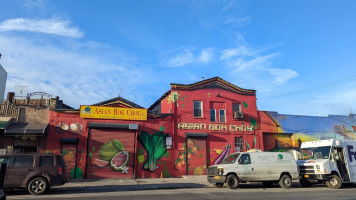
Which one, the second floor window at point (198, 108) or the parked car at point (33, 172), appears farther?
the second floor window at point (198, 108)

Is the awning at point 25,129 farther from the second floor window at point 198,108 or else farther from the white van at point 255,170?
the second floor window at point 198,108

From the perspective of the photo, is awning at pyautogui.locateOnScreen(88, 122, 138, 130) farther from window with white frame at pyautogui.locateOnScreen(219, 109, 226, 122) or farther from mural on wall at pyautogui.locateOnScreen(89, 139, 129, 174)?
window with white frame at pyautogui.locateOnScreen(219, 109, 226, 122)

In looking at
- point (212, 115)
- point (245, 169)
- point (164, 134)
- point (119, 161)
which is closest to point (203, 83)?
point (212, 115)

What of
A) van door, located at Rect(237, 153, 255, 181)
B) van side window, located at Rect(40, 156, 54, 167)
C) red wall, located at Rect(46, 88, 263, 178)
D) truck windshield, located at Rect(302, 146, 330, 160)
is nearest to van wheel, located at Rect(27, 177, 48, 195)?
van side window, located at Rect(40, 156, 54, 167)

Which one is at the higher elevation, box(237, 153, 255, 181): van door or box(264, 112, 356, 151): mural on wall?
box(264, 112, 356, 151): mural on wall

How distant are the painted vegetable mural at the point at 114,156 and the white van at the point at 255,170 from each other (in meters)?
6.78

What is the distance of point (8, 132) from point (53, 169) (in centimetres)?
615

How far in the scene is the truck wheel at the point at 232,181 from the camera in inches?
544

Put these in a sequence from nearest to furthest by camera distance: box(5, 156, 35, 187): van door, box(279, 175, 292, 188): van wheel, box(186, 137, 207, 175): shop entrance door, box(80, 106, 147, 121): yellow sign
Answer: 1. box(5, 156, 35, 187): van door
2. box(279, 175, 292, 188): van wheel
3. box(80, 106, 147, 121): yellow sign
4. box(186, 137, 207, 175): shop entrance door

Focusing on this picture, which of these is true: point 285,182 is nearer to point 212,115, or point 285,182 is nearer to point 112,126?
point 212,115

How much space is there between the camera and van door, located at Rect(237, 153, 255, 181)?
46.4 ft

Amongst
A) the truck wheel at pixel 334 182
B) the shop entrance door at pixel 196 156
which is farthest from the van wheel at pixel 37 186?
the truck wheel at pixel 334 182

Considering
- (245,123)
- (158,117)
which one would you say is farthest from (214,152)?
(158,117)

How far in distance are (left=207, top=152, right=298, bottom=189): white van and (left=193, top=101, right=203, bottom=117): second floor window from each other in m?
6.75
